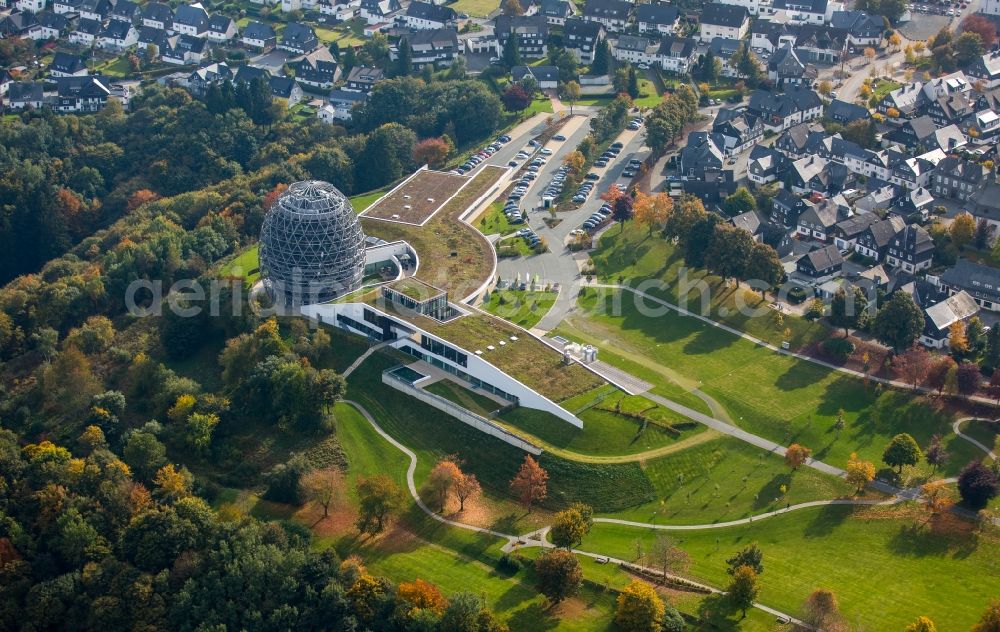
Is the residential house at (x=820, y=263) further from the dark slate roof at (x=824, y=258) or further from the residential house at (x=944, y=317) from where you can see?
the residential house at (x=944, y=317)

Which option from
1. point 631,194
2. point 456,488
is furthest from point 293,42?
point 456,488

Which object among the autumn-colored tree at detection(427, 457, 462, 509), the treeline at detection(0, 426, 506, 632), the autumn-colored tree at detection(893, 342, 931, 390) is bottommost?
the treeline at detection(0, 426, 506, 632)

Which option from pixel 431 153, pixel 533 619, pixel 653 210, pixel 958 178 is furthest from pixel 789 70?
pixel 533 619

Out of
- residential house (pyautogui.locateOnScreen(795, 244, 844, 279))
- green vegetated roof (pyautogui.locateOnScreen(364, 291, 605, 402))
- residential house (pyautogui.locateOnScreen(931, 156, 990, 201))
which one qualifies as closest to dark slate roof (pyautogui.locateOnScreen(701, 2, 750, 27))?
residential house (pyautogui.locateOnScreen(931, 156, 990, 201))

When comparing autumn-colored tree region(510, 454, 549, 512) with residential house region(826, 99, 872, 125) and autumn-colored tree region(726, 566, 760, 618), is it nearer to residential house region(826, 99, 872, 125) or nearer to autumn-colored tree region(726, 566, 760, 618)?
autumn-colored tree region(726, 566, 760, 618)

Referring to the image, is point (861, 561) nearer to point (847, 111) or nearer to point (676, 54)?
point (847, 111)

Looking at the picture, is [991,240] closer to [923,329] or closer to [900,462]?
[923,329]
